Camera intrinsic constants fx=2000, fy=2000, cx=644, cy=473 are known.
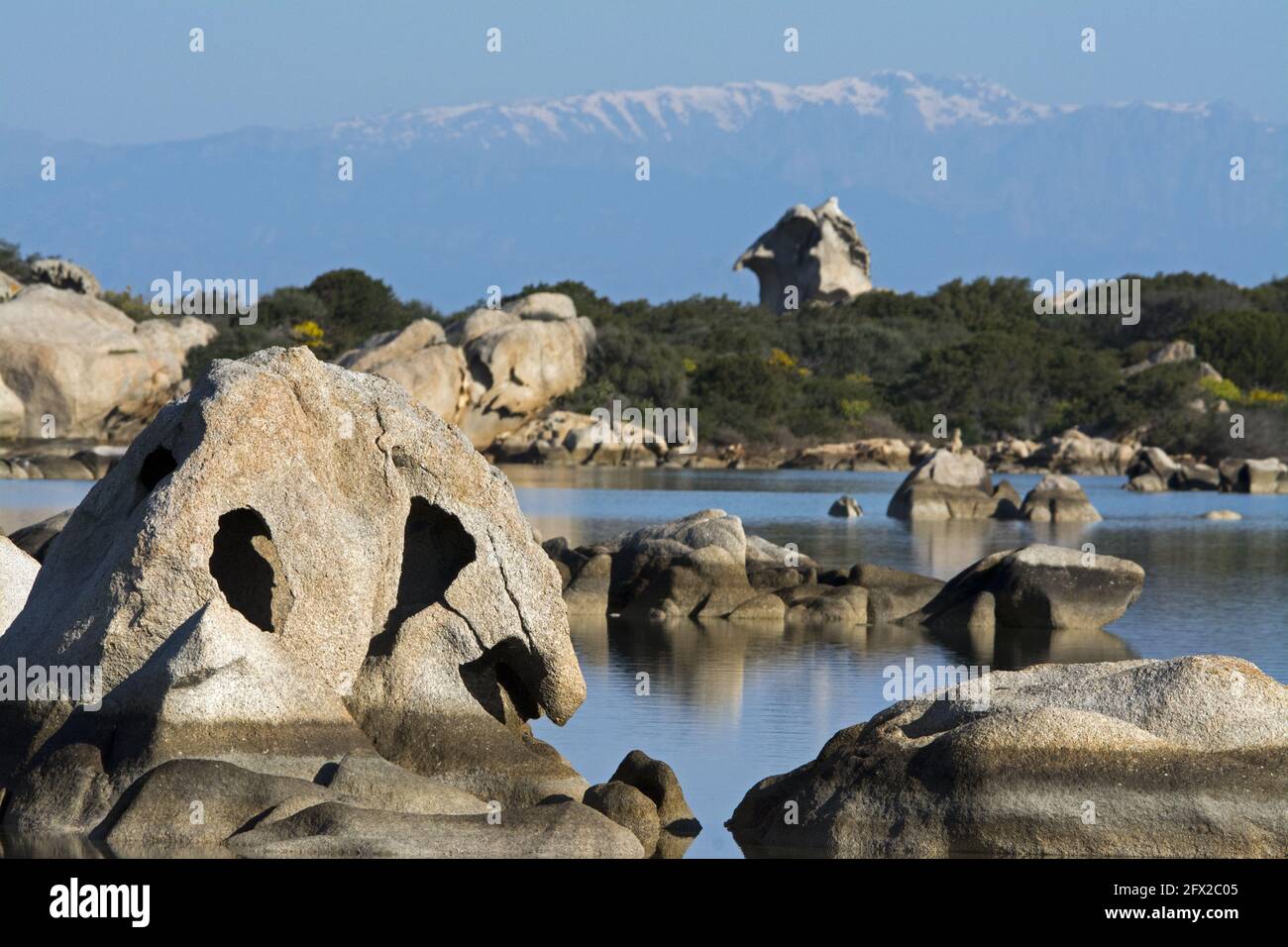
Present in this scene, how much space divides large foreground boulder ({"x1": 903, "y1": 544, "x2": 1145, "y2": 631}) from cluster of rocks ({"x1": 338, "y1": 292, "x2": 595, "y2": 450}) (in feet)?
156

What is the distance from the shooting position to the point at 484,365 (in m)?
73.5

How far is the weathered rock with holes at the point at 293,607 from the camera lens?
10.6 meters

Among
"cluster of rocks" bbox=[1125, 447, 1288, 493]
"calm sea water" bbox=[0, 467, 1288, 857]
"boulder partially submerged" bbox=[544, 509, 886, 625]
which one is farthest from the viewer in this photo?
"cluster of rocks" bbox=[1125, 447, 1288, 493]

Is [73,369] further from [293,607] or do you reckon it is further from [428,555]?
[293,607]

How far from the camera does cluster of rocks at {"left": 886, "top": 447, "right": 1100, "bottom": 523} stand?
45.8 metres

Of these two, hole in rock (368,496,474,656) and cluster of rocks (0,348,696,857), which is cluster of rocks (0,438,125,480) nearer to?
hole in rock (368,496,474,656)

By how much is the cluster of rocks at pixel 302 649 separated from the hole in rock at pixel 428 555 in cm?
2

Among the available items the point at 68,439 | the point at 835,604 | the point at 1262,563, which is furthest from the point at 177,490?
the point at 68,439

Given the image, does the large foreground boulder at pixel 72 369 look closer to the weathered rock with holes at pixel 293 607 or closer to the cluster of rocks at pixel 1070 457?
the cluster of rocks at pixel 1070 457

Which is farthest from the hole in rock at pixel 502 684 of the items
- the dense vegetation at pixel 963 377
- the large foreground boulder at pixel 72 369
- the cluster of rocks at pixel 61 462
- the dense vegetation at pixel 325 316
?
the dense vegetation at pixel 963 377

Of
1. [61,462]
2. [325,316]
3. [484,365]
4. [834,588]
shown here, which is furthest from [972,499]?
[325,316]

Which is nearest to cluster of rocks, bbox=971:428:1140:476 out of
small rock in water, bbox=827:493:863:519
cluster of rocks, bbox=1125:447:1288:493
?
cluster of rocks, bbox=1125:447:1288:493

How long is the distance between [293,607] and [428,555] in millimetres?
1482
